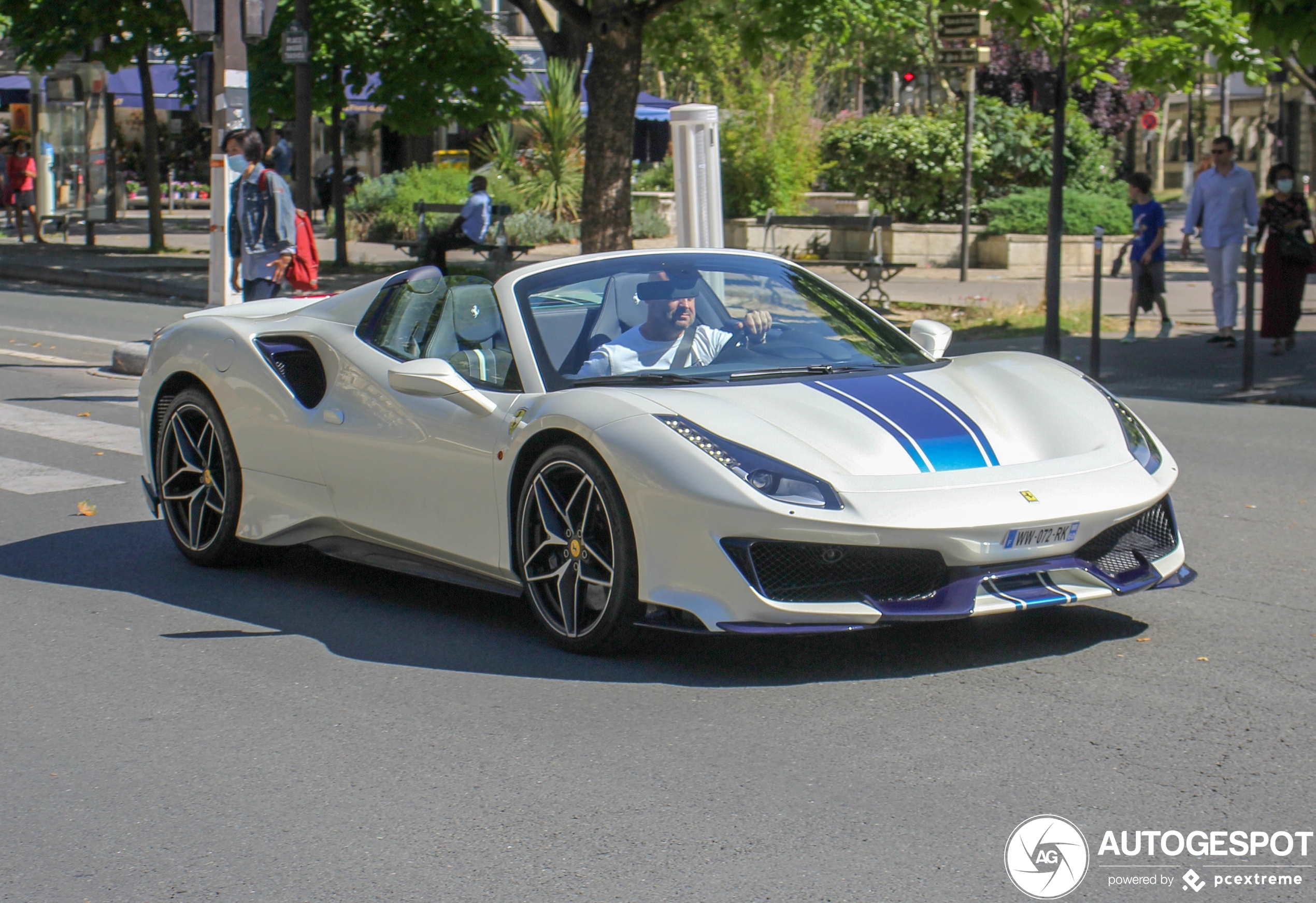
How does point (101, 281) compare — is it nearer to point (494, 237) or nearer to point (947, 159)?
point (494, 237)

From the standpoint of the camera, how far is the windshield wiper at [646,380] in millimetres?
5383

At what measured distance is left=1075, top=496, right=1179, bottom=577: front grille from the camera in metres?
4.99

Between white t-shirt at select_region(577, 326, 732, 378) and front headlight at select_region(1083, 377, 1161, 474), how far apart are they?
1320mm

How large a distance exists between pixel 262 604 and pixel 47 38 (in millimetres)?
20383

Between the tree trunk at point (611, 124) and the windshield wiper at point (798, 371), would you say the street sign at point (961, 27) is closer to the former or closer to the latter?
the tree trunk at point (611, 124)

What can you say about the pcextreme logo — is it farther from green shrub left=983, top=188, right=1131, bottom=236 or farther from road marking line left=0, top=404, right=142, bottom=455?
green shrub left=983, top=188, right=1131, bottom=236

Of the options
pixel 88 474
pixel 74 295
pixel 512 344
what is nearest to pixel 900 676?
pixel 512 344

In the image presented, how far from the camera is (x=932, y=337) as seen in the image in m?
6.14

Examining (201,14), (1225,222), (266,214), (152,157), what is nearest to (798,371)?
(266,214)

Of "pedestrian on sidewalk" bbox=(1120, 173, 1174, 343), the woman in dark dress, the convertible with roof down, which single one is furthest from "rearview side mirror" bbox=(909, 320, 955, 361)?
"pedestrian on sidewalk" bbox=(1120, 173, 1174, 343)

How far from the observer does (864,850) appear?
3.60m

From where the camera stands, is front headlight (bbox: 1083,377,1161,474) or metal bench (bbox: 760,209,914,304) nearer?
front headlight (bbox: 1083,377,1161,474)

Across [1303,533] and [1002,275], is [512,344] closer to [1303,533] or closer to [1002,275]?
[1303,533]

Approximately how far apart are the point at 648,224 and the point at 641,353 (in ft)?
77.8
